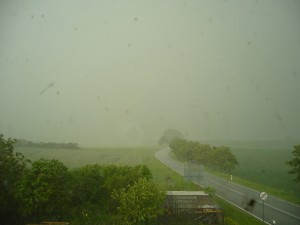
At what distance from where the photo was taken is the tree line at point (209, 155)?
176ft

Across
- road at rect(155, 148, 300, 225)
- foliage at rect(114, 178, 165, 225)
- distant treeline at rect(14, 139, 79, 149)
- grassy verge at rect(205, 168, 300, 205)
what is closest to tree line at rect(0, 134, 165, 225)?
foliage at rect(114, 178, 165, 225)

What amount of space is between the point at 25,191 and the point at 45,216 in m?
3.60

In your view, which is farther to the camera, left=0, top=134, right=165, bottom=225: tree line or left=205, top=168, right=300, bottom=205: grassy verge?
left=205, top=168, right=300, bottom=205: grassy verge

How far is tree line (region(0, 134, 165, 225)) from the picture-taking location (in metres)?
24.4

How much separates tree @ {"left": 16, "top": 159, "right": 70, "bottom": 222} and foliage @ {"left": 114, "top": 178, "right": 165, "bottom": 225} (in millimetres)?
7496

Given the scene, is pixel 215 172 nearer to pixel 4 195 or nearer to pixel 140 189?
pixel 140 189

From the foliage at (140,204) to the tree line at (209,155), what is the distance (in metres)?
31.9

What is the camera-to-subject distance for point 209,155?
59188 millimetres

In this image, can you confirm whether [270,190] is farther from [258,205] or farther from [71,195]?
[71,195]

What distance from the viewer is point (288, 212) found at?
3044 centimetres

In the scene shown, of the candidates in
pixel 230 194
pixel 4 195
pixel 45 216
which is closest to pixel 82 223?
pixel 45 216

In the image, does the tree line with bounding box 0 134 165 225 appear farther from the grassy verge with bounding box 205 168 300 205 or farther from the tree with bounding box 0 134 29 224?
the grassy verge with bounding box 205 168 300 205

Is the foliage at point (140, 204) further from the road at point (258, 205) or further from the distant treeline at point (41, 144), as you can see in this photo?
the distant treeline at point (41, 144)

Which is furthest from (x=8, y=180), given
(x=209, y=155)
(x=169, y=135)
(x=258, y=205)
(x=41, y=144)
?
(x=169, y=135)
